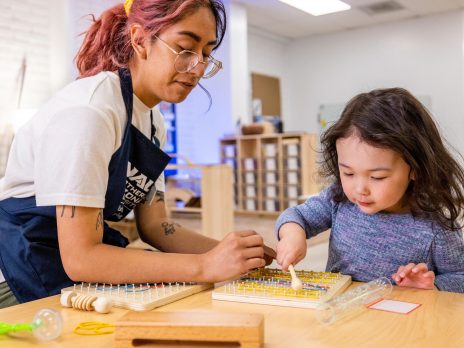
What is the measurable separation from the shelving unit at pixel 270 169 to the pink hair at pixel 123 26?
16.6 ft

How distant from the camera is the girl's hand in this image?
0.96 metres

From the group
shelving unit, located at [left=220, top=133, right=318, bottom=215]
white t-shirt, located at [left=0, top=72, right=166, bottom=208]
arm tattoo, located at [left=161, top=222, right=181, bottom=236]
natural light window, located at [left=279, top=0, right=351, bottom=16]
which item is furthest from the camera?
natural light window, located at [left=279, top=0, right=351, bottom=16]

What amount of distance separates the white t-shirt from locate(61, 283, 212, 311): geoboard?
15 cm

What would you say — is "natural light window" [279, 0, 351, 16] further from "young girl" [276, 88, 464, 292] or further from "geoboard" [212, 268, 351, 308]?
"geoboard" [212, 268, 351, 308]

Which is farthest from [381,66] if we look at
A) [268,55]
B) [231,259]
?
[231,259]

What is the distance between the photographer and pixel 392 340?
0.68 meters

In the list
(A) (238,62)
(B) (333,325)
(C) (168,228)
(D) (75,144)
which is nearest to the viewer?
(B) (333,325)

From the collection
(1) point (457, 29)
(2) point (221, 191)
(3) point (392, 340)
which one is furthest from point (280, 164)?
(3) point (392, 340)

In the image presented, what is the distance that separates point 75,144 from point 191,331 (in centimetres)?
48

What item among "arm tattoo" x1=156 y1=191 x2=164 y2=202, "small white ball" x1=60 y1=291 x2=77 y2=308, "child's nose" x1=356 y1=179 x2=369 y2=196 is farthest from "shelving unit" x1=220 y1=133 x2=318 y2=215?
"small white ball" x1=60 y1=291 x2=77 y2=308

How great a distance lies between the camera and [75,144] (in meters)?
0.95

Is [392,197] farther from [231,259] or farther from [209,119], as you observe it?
[209,119]

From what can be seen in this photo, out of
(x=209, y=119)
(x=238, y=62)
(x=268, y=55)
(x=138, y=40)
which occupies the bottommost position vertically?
(x=138, y=40)

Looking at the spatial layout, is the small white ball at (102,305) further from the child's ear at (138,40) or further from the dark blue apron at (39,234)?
the child's ear at (138,40)
